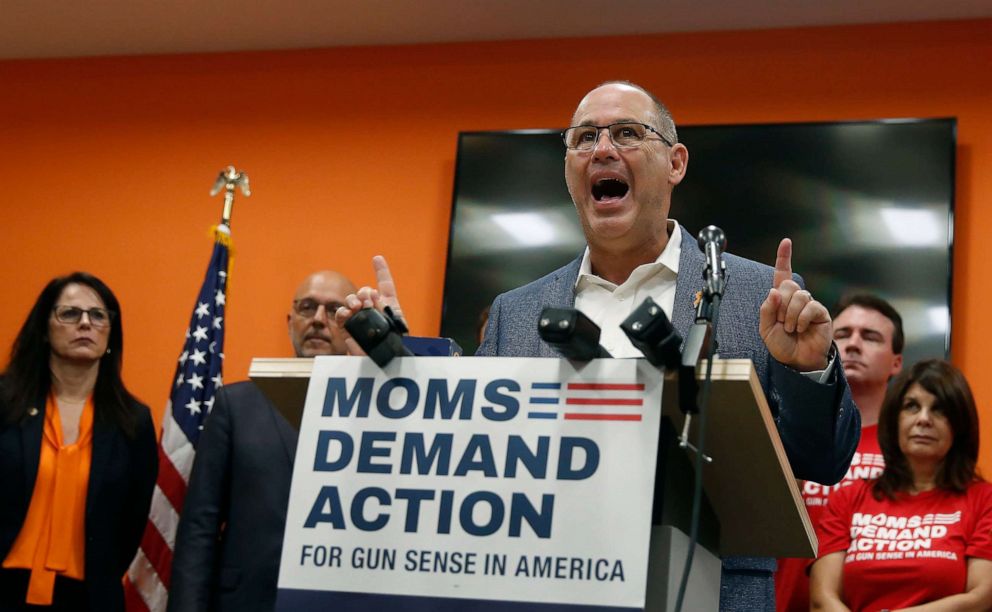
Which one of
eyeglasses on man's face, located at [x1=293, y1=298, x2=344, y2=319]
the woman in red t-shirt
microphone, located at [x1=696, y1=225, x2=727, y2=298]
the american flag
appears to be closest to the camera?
microphone, located at [x1=696, y1=225, x2=727, y2=298]

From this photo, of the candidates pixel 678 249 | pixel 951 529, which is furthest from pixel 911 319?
pixel 678 249

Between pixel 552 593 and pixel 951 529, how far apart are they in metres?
2.23

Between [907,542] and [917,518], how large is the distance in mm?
88

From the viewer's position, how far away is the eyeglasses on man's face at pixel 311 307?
4.19 m

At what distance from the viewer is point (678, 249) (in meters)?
2.28

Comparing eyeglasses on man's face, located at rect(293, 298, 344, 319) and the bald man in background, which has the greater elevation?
eyeglasses on man's face, located at rect(293, 298, 344, 319)

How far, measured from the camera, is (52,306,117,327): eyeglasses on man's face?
4.13m

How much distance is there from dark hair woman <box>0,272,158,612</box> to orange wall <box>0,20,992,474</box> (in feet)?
3.40

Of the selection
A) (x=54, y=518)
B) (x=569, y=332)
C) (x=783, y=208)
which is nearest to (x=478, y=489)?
(x=569, y=332)

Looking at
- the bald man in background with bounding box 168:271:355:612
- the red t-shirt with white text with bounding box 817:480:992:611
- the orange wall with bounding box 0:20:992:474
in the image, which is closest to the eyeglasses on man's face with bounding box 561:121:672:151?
the bald man in background with bounding box 168:271:355:612

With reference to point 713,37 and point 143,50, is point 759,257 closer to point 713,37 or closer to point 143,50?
point 713,37

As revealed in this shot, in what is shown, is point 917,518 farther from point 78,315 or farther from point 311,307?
point 78,315

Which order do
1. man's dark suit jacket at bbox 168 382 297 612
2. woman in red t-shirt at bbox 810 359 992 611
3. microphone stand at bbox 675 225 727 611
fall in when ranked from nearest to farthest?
microphone stand at bbox 675 225 727 611, woman in red t-shirt at bbox 810 359 992 611, man's dark suit jacket at bbox 168 382 297 612

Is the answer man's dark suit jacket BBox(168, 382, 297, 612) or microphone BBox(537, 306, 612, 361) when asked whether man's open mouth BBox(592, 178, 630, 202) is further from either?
man's dark suit jacket BBox(168, 382, 297, 612)
